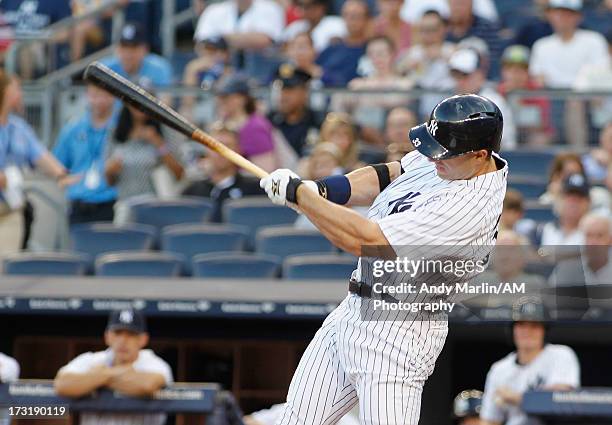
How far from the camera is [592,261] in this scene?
7.38m

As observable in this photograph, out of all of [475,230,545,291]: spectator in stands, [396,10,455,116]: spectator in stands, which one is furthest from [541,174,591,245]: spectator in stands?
[396,10,455,116]: spectator in stands

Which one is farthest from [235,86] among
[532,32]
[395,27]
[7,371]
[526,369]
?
[526,369]

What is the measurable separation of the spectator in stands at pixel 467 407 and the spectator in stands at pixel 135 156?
2749mm

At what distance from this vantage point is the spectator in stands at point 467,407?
7.08 meters

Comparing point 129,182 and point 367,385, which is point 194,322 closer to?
point 129,182

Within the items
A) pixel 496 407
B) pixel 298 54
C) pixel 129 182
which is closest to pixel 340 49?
pixel 298 54

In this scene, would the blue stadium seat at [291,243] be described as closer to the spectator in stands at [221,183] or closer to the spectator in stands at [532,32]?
the spectator in stands at [221,183]

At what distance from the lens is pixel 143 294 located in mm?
7328

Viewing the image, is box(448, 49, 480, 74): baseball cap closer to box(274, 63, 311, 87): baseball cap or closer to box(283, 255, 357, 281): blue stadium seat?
box(274, 63, 311, 87): baseball cap

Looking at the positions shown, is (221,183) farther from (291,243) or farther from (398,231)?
(398,231)

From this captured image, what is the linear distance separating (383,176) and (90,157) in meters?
4.42

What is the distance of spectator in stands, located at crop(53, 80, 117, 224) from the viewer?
9.07 m

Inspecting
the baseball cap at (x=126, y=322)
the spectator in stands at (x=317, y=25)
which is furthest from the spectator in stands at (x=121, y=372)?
the spectator in stands at (x=317, y=25)

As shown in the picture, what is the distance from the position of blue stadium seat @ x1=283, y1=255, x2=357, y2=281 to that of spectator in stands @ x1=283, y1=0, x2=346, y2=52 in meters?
3.04
